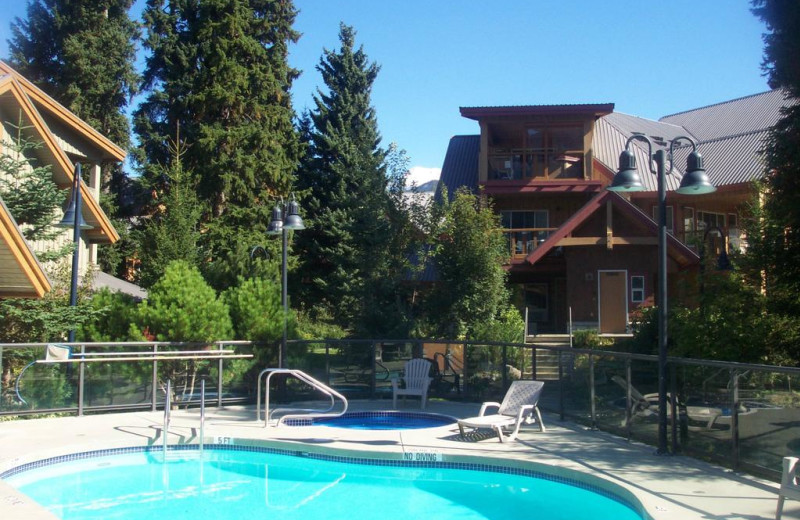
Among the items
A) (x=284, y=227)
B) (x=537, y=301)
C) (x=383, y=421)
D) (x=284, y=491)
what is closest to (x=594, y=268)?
(x=537, y=301)

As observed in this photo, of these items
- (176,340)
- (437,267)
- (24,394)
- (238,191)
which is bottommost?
(24,394)

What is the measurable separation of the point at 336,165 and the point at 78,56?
12.8 m

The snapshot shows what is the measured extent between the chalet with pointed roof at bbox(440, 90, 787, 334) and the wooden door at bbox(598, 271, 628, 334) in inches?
1.4

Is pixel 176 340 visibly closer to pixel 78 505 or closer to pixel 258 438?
pixel 258 438

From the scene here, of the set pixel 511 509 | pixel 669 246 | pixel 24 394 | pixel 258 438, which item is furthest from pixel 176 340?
pixel 669 246

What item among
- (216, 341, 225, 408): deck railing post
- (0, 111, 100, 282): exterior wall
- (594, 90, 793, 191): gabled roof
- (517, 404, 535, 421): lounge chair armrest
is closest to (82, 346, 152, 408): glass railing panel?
(216, 341, 225, 408): deck railing post

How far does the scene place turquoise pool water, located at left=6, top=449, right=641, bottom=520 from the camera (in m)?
9.09

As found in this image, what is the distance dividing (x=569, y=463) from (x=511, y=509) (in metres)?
1.08

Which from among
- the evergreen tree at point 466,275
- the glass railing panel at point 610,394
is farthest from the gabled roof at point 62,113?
the glass railing panel at point 610,394

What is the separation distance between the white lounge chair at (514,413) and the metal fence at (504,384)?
0.96 meters

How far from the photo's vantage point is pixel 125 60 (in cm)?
3519

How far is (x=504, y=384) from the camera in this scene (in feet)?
49.1

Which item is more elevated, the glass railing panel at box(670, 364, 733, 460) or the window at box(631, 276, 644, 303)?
the window at box(631, 276, 644, 303)

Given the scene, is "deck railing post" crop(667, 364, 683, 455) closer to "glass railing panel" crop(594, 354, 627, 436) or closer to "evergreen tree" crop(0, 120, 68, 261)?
"glass railing panel" crop(594, 354, 627, 436)
